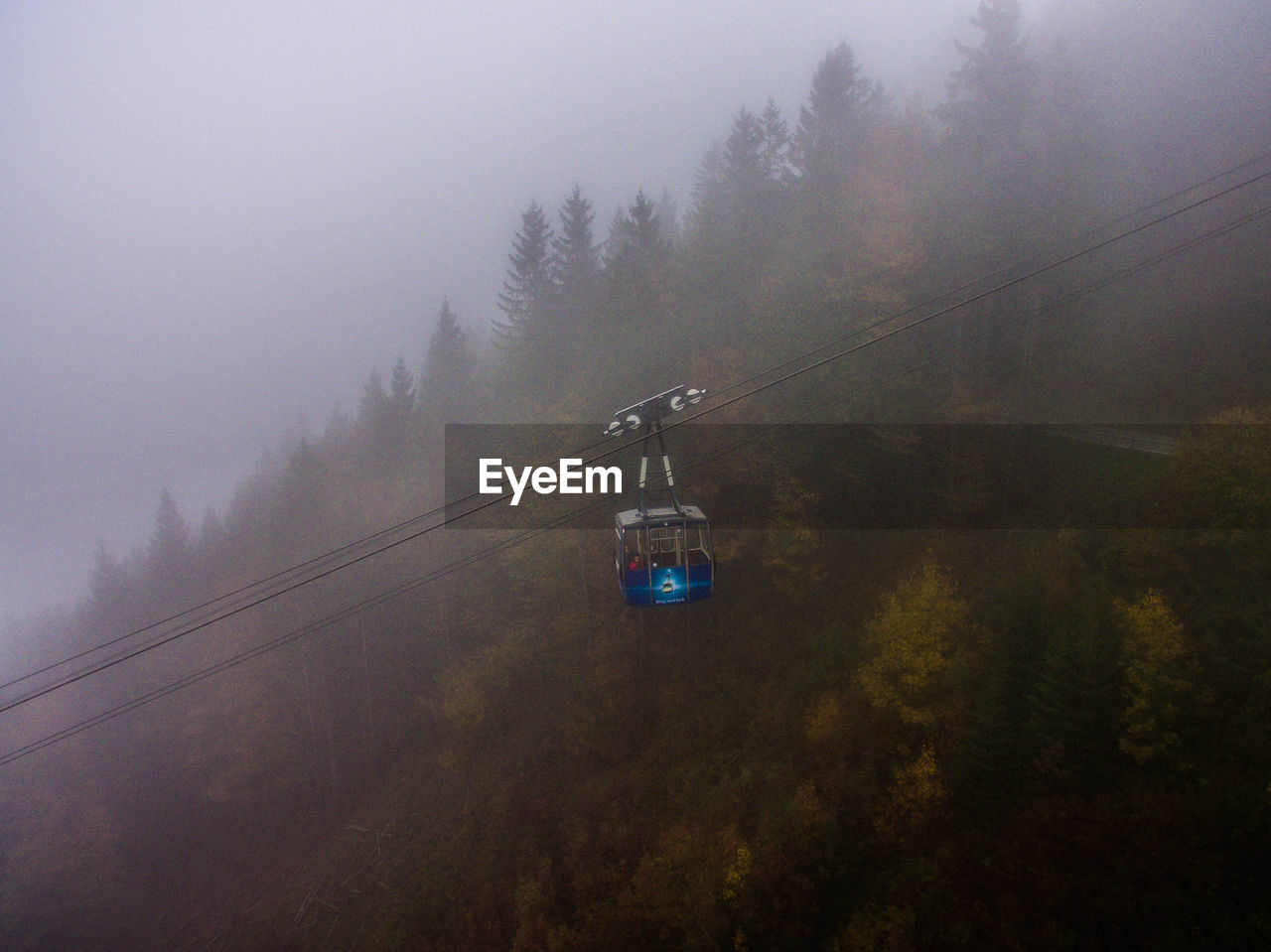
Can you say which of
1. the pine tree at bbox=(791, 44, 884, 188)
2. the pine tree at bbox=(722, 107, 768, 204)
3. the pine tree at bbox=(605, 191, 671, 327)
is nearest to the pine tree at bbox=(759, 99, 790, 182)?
the pine tree at bbox=(722, 107, 768, 204)

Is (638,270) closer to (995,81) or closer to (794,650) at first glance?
(995,81)

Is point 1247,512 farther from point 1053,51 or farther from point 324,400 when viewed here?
point 324,400

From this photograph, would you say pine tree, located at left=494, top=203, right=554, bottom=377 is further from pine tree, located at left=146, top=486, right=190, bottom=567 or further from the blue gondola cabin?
pine tree, located at left=146, top=486, right=190, bottom=567

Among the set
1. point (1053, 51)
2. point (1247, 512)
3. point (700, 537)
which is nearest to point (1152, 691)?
point (1247, 512)

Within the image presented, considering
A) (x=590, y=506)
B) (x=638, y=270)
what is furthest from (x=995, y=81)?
(x=590, y=506)

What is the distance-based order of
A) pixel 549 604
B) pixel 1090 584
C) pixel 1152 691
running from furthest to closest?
pixel 549 604, pixel 1090 584, pixel 1152 691

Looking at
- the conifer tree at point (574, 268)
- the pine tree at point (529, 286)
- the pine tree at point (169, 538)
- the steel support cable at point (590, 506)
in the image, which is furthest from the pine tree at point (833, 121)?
the pine tree at point (169, 538)

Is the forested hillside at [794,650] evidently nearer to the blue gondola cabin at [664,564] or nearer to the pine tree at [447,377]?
the pine tree at [447,377]
